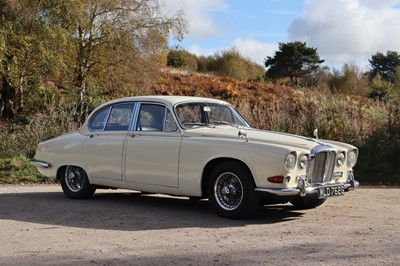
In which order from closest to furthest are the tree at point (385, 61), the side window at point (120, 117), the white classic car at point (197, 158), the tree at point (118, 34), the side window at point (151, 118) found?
the white classic car at point (197, 158) → the side window at point (151, 118) → the side window at point (120, 117) → the tree at point (118, 34) → the tree at point (385, 61)

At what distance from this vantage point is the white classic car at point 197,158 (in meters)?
7.86

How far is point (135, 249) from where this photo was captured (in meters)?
6.48

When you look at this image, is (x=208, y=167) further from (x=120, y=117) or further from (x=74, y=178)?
(x=74, y=178)

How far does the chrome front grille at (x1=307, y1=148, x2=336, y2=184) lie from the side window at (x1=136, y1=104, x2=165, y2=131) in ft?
7.71

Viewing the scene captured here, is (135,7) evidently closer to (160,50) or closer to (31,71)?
A: (160,50)

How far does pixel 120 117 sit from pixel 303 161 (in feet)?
10.8

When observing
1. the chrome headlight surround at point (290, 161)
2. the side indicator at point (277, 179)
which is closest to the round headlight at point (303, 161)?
the chrome headlight surround at point (290, 161)

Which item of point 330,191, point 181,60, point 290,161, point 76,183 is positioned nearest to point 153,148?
point 76,183

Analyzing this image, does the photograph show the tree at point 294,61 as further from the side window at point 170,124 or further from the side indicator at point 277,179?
the side indicator at point 277,179

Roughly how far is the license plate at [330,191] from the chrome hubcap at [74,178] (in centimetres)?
416

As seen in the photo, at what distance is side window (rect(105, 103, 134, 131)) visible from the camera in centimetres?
948

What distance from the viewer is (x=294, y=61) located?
59875 mm

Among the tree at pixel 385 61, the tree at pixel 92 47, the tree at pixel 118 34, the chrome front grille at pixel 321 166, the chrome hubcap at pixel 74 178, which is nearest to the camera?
the chrome front grille at pixel 321 166

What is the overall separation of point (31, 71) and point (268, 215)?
17.3 m
